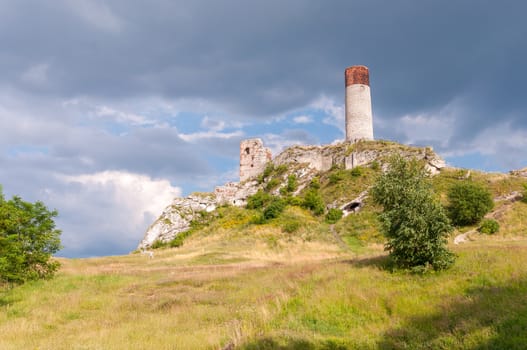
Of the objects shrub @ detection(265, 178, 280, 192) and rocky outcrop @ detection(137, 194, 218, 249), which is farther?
shrub @ detection(265, 178, 280, 192)

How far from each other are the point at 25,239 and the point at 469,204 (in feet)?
130

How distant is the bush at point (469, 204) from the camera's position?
42.0m

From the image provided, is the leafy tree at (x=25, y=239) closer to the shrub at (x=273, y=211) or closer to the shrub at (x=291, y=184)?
the shrub at (x=273, y=211)

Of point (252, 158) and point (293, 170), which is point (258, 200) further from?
point (252, 158)

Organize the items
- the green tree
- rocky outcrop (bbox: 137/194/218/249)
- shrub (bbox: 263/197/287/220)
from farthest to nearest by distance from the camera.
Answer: rocky outcrop (bbox: 137/194/218/249)
shrub (bbox: 263/197/287/220)
the green tree

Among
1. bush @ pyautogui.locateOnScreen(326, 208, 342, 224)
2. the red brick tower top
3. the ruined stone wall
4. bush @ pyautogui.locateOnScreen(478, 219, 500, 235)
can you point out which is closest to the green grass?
bush @ pyautogui.locateOnScreen(478, 219, 500, 235)

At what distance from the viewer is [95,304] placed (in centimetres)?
1952

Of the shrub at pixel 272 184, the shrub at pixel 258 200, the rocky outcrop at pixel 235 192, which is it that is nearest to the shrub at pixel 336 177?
the shrub at pixel 272 184

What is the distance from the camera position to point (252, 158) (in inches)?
3000

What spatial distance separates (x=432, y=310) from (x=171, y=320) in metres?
9.21

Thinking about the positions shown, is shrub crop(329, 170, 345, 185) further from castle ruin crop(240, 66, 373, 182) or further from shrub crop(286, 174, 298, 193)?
shrub crop(286, 174, 298, 193)

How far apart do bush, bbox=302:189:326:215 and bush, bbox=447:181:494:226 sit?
17.7 m

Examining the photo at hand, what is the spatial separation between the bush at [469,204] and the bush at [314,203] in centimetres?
1768

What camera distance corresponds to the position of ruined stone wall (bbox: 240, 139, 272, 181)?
75500mm
